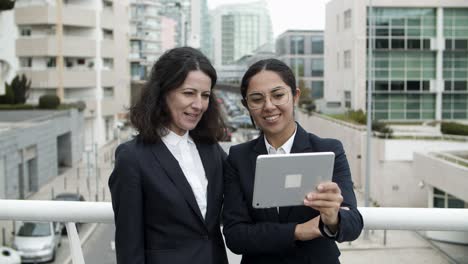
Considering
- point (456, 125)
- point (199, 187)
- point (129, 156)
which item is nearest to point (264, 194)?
Answer: point (199, 187)

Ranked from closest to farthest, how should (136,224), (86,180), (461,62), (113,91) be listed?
1. (136,224)
2. (86,180)
3. (461,62)
4. (113,91)

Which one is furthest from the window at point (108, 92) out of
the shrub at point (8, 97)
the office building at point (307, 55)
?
the office building at point (307, 55)

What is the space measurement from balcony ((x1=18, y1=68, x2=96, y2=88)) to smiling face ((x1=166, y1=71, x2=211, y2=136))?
119 feet

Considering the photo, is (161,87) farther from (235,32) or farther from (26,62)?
(235,32)

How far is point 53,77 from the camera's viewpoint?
1458 inches

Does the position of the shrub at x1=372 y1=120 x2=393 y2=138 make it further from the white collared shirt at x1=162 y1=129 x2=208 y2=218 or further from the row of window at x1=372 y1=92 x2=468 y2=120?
the white collared shirt at x1=162 y1=129 x2=208 y2=218

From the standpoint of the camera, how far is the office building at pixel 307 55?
199 feet

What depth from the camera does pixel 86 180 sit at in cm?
2945

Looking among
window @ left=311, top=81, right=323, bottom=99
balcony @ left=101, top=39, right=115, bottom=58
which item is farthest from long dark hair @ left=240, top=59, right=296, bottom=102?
window @ left=311, top=81, right=323, bottom=99

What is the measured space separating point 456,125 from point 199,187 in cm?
2679

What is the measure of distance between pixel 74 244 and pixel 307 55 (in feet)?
198

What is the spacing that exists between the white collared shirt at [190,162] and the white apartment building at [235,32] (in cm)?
16335

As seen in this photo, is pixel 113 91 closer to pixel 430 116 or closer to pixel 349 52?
pixel 349 52

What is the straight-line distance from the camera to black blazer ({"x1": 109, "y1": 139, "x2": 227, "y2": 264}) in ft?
7.05
